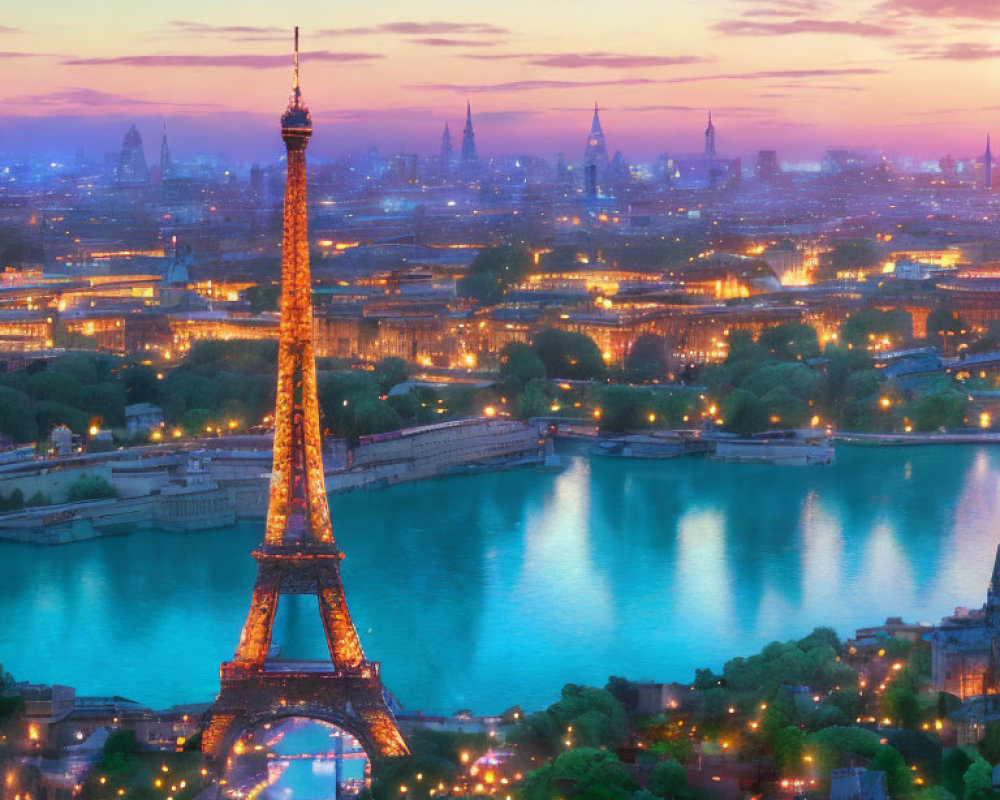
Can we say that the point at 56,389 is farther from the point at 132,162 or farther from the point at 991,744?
the point at 132,162

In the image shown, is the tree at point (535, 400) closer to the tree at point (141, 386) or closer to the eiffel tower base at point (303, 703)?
the tree at point (141, 386)

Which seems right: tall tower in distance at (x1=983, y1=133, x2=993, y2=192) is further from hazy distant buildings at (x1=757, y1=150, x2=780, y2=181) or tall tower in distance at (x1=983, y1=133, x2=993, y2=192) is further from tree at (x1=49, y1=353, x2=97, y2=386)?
tree at (x1=49, y1=353, x2=97, y2=386)

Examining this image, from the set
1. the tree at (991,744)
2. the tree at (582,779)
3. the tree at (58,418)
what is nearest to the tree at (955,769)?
the tree at (991,744)

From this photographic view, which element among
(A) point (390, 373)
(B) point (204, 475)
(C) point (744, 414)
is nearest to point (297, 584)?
(B) point (204, 475)

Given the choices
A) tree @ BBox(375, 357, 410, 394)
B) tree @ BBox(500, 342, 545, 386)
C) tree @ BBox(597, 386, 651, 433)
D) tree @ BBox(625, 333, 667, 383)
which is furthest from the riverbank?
tree @ BBox(625, 333, 667, 383)

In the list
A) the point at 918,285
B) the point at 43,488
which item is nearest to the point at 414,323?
the point at 918,285
